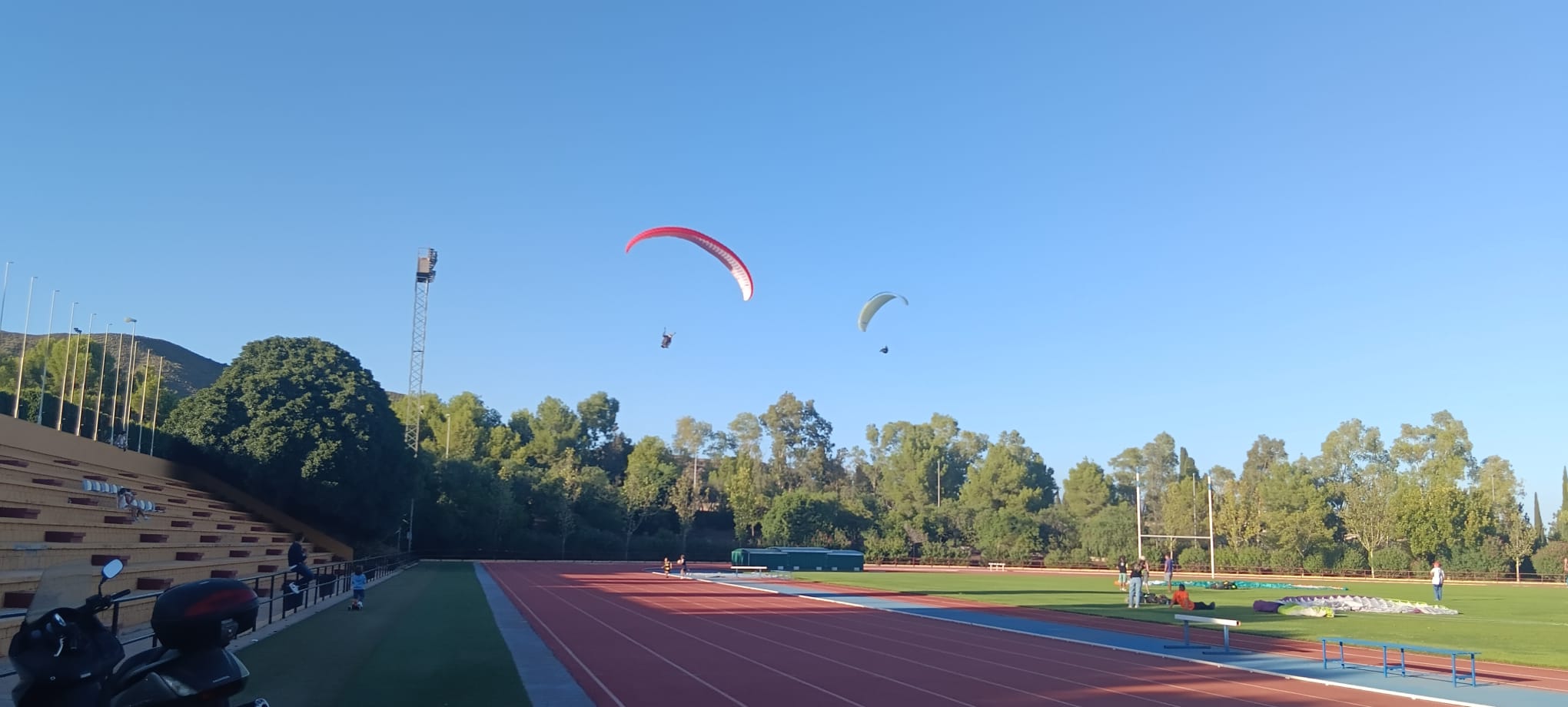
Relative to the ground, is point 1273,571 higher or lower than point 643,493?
lower

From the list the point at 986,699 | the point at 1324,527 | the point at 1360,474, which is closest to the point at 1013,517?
the point at 1324,527

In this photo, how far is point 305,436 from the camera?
41.9 meters

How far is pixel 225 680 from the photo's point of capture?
3047 mm

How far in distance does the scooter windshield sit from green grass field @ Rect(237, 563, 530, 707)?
769 cm

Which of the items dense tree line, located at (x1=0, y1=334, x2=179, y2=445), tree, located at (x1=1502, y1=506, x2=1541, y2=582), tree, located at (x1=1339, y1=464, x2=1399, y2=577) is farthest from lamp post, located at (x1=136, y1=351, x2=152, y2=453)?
tree, located at (x1=1502, y1=506, x2=1541, y2=582)

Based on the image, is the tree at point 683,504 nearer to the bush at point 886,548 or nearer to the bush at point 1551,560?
the bush at point 886,548

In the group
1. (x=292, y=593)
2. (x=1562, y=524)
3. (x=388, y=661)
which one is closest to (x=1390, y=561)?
(x=1562, y=524)

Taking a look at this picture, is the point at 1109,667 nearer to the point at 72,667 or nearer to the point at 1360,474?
the point at 72,667

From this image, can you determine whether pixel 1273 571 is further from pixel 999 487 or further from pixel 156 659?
pixel 156 659

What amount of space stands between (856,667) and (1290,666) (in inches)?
267

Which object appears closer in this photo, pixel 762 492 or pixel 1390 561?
pixel 1390 561

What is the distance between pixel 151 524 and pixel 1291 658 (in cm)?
2638

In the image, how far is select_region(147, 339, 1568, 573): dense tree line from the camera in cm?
4300

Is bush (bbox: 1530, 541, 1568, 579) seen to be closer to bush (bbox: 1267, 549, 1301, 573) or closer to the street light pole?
bush (bbox: 1267, 549, 1301, 573)
